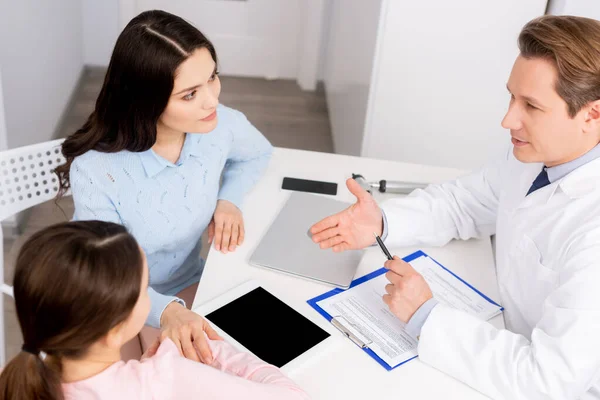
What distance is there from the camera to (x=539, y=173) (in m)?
1.48

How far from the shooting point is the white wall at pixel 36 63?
106 inches

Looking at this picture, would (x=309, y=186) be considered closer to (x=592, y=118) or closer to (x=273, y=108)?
(x=592, y=118)

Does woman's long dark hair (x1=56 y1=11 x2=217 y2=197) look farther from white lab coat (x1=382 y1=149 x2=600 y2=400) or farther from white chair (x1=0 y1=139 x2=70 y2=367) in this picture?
white lab coat (x1=382 y1=149 x2=600 y2=400)

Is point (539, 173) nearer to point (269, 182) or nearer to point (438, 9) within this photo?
point (269, 182)

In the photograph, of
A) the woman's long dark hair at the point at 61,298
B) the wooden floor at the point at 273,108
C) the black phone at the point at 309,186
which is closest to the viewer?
the woman's long dark hair at the point at 61,298

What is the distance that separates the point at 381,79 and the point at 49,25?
5.49 ft

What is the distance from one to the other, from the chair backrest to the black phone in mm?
584

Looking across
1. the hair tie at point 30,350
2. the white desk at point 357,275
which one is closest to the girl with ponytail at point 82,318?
the hair tie at point 30,350

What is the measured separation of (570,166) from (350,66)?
1.89 m

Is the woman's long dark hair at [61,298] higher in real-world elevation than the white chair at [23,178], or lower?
higher

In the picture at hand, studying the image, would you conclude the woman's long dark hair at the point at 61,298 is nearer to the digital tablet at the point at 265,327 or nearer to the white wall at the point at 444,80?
the digital tablet at the point at 265,327

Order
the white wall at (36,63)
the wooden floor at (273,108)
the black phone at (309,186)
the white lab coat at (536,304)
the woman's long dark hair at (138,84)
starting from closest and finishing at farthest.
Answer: the white lab coat at (536,304) < the woman's long dark hair at (138,84) < the black phone at (309,186) < the white wall at (36,63) < the wooden floor at (273,108)

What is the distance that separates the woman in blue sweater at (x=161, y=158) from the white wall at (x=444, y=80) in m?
1.09

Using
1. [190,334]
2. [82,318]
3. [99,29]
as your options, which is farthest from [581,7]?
[99,29]
